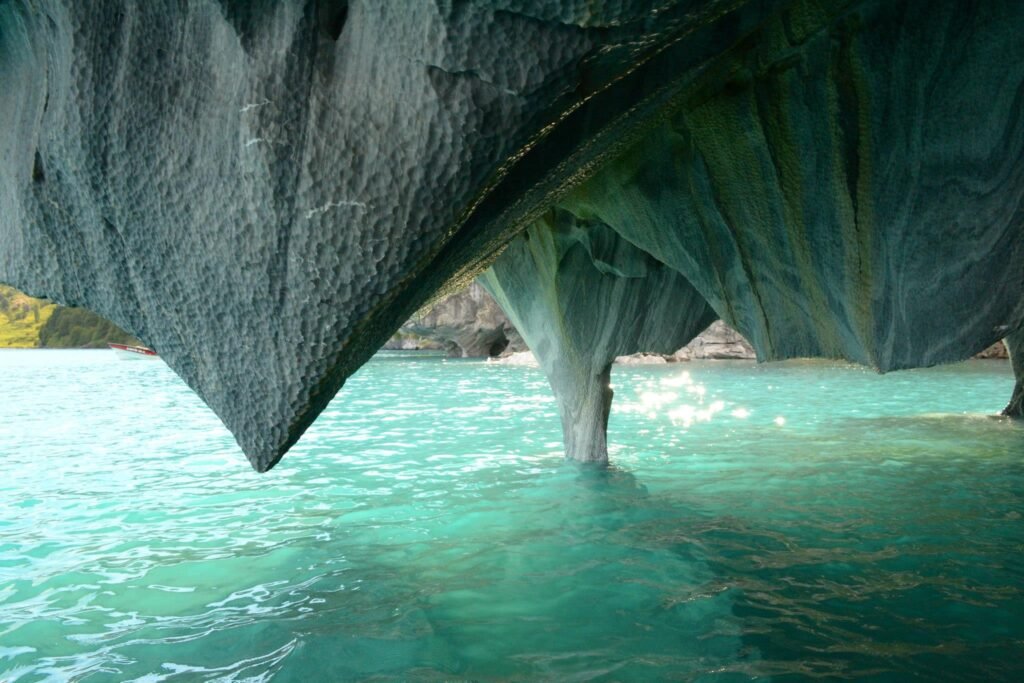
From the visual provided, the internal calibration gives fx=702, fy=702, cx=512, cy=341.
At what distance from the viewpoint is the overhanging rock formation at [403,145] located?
1995 mm

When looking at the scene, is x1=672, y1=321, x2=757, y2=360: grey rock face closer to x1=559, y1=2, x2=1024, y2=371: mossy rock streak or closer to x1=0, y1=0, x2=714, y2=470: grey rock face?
x1=559, y1=2, x2=1024, y2=371: mossy rock streak

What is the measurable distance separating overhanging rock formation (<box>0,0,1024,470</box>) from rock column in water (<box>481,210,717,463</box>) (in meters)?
2.43

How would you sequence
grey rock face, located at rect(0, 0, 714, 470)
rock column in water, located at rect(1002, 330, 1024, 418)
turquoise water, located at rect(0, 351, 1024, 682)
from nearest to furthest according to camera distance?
grey rock face, located at rect(0, 0, 714, 470)
turquoise water, located at rect(0, 351, 1024, 682)
rock column in water, located at rect(1002, 330, 1024, 418)

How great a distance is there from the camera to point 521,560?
419 centimetres

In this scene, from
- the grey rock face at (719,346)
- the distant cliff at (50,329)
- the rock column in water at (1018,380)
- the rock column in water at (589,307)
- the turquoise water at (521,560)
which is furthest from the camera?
the distant cliff at (50,329)

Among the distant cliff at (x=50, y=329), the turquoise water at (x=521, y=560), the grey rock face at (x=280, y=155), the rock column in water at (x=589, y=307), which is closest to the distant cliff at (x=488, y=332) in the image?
the turquoise water at (x=521, y=560)

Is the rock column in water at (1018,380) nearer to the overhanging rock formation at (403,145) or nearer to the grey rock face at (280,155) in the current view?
the overhanging rock formation at (403,145)

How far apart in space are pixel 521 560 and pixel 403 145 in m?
2.87

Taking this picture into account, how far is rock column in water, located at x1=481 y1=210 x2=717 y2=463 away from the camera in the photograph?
6070mm

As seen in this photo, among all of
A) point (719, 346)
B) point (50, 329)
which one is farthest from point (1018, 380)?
point (50, 329)

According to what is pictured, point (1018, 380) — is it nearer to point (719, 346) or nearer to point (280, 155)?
point (280, 155)

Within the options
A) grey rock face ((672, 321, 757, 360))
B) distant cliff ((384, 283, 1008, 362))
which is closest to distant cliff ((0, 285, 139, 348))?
distant cliff ((384, 283, 1008, 362))

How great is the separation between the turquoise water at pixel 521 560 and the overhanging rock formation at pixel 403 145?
121 centimetres

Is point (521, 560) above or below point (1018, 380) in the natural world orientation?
below
